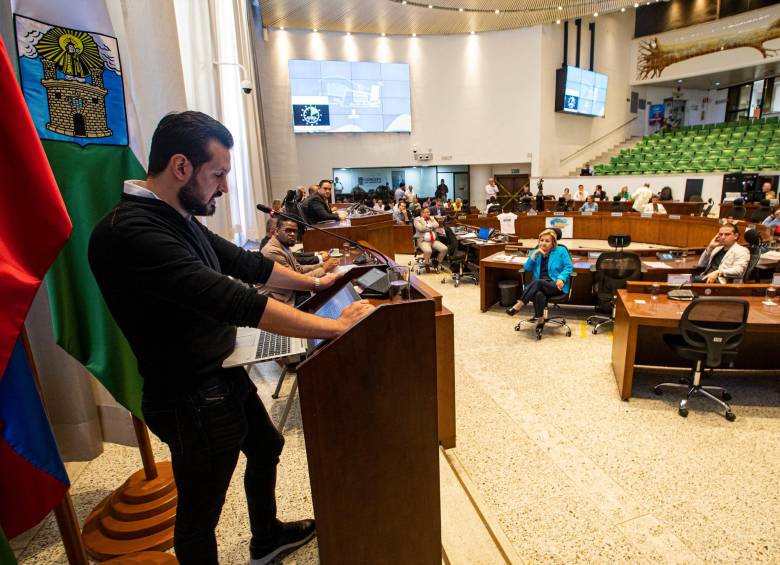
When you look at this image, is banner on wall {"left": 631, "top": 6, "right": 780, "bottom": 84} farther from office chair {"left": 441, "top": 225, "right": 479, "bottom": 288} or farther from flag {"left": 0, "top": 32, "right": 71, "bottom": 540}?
flag {"left": 0, "top": 32, "right": 71, "bottom": 540}

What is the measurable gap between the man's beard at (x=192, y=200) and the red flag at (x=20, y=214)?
322 mm

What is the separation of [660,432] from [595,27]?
60.5 feet

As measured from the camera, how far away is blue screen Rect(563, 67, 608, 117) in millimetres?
15758

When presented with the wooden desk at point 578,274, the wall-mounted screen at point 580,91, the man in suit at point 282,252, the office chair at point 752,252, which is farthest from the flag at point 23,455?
the wall-mounted screen at point 580,91

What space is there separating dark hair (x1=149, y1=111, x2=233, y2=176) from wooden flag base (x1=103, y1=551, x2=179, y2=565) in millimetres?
1596

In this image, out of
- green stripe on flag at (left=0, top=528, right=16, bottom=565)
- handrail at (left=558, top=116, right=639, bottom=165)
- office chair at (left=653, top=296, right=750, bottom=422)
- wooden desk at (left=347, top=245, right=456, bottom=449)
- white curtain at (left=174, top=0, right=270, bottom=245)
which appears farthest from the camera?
handrail at (left=558, top=116, right=639, bottom=165)

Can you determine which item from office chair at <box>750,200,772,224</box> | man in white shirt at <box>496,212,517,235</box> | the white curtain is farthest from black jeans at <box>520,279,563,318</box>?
office chair at <box>750,200,772,224</box>

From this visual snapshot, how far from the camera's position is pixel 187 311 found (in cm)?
126

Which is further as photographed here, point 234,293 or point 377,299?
point 377,299

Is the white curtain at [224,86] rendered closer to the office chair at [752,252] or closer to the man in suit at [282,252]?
the man in suit at [282,252]

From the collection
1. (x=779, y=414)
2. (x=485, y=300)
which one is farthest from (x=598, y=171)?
(x=779, y=414)

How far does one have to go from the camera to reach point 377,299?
168 centimetres

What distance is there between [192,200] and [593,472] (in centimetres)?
270

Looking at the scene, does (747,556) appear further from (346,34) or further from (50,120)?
(346,34)
